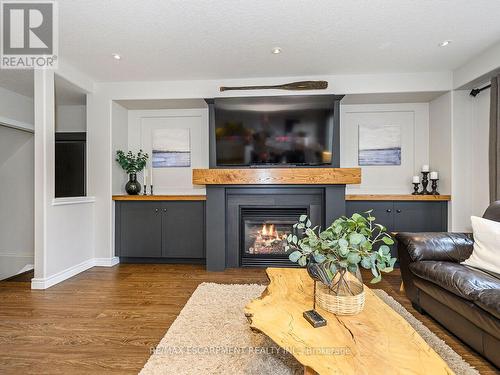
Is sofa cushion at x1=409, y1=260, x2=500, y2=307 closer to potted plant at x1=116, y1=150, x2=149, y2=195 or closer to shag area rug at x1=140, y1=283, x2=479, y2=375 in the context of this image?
shag area rug at x1=140, y1=283, x2=479, y2=375

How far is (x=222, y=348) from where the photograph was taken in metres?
1.74

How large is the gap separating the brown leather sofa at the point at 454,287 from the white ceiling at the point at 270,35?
1.69 metres

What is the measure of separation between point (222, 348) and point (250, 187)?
1.99 m

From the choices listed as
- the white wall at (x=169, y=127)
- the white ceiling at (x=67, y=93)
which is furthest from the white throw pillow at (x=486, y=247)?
the white ceiling at (x=67, y=93)

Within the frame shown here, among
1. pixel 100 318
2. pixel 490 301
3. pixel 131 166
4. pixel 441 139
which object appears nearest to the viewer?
pixel 490 301

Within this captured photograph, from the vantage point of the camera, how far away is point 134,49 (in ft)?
9.15

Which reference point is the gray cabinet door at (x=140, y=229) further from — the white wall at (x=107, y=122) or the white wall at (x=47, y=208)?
the white wall at (x=47, y=208)

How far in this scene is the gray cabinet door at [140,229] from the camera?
373 cm

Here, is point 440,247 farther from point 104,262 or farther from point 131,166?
point 104,262

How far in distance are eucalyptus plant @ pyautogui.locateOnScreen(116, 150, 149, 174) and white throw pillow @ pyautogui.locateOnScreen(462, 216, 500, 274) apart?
387 centimetres

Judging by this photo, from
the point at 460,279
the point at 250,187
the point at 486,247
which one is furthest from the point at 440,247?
the point at 250,187

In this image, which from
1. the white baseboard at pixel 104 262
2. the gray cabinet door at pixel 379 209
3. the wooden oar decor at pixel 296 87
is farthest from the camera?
the white baseboard at pixel 104 262

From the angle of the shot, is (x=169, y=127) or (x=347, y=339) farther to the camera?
(x=169, y=127)

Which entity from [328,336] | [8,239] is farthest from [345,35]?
[8,239]
